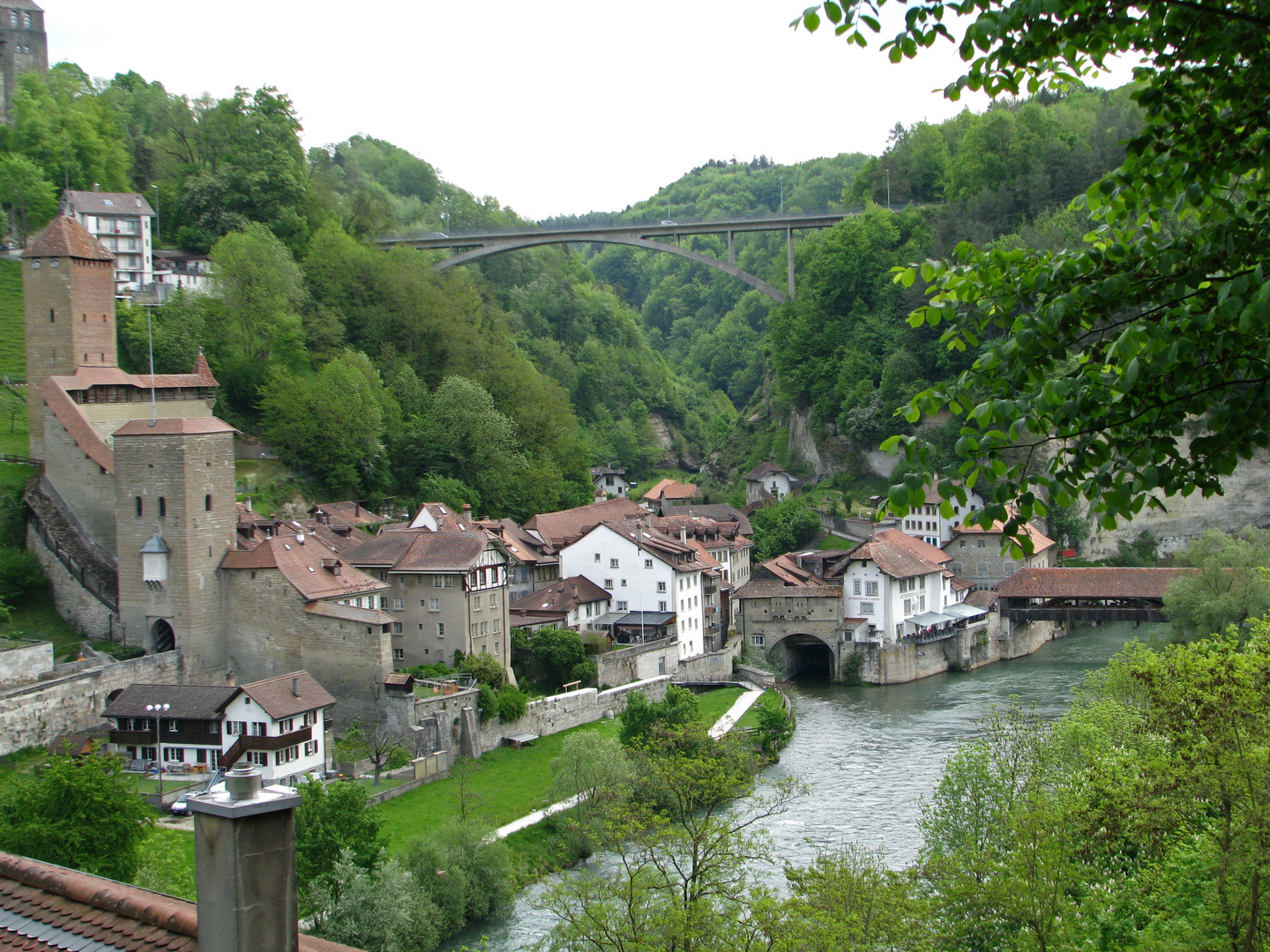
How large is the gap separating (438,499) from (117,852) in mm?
31254

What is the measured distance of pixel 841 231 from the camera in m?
79.0

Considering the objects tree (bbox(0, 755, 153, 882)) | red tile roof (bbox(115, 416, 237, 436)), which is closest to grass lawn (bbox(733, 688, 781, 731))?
red tile roof (bbox(115, 416, 237, 436))

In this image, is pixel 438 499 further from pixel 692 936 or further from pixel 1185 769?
pixel 1185 769

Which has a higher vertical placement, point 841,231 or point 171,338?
point 841,231

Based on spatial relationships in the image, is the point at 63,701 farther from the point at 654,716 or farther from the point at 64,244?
the point at 64,244

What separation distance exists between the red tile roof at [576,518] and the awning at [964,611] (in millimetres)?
14449

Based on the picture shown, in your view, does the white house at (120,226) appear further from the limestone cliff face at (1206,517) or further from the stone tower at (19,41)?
the limestone cliff face at (1206,517)

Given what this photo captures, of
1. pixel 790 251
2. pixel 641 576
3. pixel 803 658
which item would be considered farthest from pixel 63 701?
pixel 790 251

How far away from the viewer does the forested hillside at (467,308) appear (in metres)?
57.6

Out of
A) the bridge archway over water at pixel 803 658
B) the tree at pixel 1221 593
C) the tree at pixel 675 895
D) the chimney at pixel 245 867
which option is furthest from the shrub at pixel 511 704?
the chimney at pixel 245 867

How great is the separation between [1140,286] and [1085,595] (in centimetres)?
5289

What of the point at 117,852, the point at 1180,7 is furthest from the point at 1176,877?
the point at 117,852

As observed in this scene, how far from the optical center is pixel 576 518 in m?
58.1

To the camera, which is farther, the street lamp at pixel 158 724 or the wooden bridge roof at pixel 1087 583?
the wooden bridge roof at pixel 1087 583
